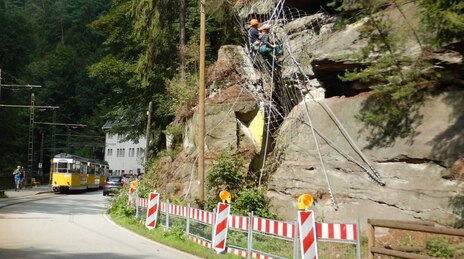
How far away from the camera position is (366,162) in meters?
13.6

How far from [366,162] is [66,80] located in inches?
3137

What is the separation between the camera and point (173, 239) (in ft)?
48.4

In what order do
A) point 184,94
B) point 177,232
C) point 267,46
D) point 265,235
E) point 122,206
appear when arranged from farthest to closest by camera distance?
1. point 184,94
2. point 122,206
3. point 267,46
4. point 177,232
5. point 265,235

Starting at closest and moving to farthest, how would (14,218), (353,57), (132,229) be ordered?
1. (353,57)
2. (132,229)
3. (14,218)

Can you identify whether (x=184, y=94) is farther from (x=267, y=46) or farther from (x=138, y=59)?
(x=138, y=59)

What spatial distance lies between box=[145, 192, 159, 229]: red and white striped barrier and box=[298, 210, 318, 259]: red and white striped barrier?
8628 millimetres

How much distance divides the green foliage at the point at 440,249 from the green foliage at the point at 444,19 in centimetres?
383

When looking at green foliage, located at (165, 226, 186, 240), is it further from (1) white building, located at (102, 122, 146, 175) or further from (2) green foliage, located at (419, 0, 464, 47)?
(1) white building, located at (102, 122, 146, 175)

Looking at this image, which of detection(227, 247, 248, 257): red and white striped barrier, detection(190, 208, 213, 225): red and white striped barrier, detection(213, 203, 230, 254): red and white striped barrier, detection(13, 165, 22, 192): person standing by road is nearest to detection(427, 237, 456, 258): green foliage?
detection(227, 247, 248, 257): red and white striped barrier

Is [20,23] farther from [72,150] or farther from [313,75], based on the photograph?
[313,75]

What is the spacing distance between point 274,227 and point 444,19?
5168 millimetres

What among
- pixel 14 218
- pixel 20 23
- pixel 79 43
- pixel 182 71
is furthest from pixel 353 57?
pixel 79 43

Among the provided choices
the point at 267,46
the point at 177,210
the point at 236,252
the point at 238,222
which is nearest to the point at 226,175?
the point at 177,210

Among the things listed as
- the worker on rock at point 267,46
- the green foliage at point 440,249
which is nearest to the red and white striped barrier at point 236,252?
the green foliage at point 440,249
